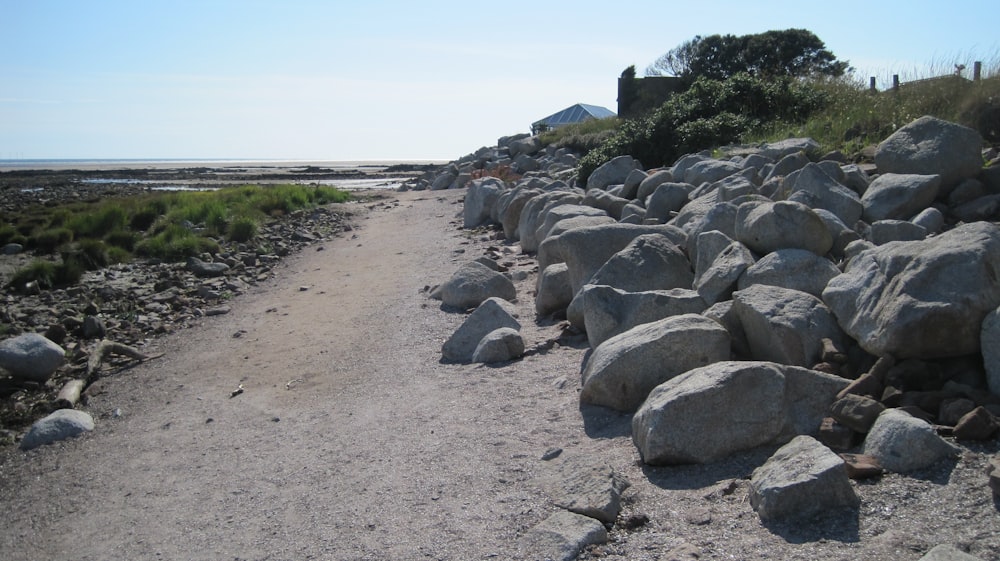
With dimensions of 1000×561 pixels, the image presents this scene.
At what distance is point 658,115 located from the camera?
1496 centimetres

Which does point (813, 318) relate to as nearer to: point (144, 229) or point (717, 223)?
point (717, 223)

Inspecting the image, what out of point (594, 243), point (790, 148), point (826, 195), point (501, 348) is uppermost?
point (790, 148)

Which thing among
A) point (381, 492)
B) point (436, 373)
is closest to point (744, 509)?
point (381, 492)

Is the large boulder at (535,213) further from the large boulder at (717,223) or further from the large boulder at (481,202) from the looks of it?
the large boulder at (717,223)

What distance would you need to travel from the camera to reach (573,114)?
37.6 metres

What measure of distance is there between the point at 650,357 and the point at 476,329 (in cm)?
238

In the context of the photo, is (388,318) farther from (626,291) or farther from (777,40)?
(777,40)

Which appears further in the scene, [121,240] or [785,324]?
[121,240]

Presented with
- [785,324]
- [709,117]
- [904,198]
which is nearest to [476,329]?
[785,324]

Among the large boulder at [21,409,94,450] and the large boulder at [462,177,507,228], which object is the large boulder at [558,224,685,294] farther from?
the large boulder at [462,177,507,228]

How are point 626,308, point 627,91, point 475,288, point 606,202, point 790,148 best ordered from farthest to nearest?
point 627,91 < point 606,202 < point 790,148 < point 475,288 < point 626,308

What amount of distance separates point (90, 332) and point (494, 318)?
5.62 meters

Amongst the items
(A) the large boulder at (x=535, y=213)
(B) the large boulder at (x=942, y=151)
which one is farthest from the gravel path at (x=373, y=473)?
(B) the large boulder at (x=942, y=151)

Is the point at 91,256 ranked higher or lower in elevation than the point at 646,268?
lower
